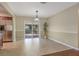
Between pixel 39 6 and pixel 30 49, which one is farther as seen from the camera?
pixel 39 6

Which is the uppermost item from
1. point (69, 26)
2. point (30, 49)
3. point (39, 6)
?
point (39, 6)

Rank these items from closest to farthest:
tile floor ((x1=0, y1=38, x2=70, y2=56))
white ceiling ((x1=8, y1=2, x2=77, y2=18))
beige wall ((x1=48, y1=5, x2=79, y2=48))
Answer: tile floor ((x1=0, y1=38, x2=70, y2=56)) → white ceiling ((x1=8, y1=2, x2=77, y2=18)) → beige wall ((x1=48, y1=5, x2=79, y2=48))

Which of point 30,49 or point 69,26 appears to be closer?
point 30,49

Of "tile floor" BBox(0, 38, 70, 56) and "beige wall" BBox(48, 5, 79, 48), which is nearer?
"tile floor" BBox(0, 38, 70, 56)

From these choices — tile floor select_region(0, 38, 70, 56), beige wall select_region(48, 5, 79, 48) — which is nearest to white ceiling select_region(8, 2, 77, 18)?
beige wall select_region(48, 5, 79, 48)

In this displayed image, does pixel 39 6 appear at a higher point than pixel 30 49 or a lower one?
higher

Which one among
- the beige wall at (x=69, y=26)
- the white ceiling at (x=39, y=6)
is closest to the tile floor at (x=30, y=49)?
the beige wall at (x=69, y=26)

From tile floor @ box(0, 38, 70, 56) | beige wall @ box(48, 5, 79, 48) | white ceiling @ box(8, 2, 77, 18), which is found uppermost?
white ceiling @ box(8, 2, 77, 18)

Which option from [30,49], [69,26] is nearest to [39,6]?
[69,26]

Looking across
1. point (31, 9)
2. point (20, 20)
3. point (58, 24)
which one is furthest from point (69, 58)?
point (20, 20)

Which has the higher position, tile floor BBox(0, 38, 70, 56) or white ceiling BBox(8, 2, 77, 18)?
white ceiling BBox(8, 2, 77, 18)

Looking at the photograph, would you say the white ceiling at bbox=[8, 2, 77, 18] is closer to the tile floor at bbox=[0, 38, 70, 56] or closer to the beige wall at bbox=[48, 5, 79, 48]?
the beige wall at bbox=[48, 5, 79, 48]

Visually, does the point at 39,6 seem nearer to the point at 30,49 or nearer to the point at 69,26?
the point at 69,26

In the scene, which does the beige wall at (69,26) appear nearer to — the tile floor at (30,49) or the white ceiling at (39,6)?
the white ceiling at (39,6)
